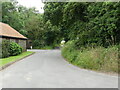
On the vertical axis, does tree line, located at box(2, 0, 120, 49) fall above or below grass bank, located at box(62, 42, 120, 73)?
above

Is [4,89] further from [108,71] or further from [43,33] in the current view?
[43,33]

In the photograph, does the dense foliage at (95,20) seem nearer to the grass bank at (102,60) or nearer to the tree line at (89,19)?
the tree line at (89,19)

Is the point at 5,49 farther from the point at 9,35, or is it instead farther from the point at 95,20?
the point at 95,20

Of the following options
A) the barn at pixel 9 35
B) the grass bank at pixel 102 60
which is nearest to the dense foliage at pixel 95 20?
the grass bank at pixel 102 60

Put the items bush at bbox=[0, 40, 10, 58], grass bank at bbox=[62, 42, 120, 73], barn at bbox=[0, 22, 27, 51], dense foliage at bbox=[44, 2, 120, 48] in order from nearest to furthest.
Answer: grass bank at bbox=[62, 42, 120, 73]
dense foliage at bbox=[44, 2, 120, 48]
bush at bbox=[0, 40, 10, 58]
barn at bbox=[0, 22, 27, 51]

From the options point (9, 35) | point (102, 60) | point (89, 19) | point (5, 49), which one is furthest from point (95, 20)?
point (9, 35)

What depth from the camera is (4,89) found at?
392 centimetres

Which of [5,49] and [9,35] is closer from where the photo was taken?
[5,49]

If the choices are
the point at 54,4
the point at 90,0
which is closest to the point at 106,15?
the point at 90,0

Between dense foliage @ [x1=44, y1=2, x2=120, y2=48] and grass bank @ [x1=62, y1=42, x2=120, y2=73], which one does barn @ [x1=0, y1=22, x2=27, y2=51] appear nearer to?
dense foliage @ [x1=44, y1=2, x2=120, y2=48]

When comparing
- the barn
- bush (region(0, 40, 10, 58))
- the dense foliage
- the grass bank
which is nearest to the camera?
the grass bank

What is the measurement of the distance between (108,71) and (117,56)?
0.96 meters

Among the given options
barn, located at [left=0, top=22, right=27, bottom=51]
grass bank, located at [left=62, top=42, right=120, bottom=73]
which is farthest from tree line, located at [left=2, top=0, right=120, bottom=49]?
barn, located at [left=0, top=22, right=27, bottom=51]

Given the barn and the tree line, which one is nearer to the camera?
the tree line
